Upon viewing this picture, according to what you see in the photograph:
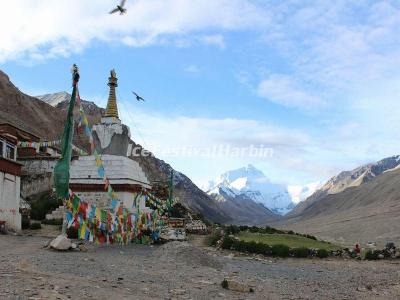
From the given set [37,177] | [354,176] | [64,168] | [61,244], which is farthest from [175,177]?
[61,244]

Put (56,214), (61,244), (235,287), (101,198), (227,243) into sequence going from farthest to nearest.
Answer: (56,214) < (101,198) < (227,243) < (61,244) < (235,287)

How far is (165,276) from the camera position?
37.4 ft

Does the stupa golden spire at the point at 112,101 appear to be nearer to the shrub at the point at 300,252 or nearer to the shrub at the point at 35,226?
the shrub at the point at 35,226

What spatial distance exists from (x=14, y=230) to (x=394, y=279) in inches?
548

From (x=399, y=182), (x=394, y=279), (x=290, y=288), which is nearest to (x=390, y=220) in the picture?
(x=399, y=182)

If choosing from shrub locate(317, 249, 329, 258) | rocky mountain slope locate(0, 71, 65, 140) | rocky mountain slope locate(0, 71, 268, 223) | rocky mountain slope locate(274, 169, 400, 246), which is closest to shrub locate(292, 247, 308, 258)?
shrub locate(317, 249, 329, 258)

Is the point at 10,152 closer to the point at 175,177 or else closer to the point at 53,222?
the point at 53,222

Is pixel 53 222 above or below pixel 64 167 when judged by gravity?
below

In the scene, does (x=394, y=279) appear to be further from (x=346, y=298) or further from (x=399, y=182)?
(x=399, y=182)

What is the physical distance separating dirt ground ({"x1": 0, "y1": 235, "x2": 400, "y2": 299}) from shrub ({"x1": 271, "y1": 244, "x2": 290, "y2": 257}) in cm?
179

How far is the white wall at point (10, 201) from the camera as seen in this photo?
19594 millimetres

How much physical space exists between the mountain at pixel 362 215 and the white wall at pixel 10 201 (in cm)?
2614

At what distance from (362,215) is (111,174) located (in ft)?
191

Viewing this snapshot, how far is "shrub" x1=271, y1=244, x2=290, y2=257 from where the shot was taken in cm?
2020
